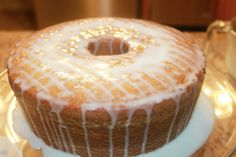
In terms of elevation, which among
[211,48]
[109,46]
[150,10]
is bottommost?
[150,10]

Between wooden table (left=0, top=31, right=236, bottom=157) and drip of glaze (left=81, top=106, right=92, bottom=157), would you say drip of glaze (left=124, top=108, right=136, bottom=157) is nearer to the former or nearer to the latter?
drip of glaze (left=81, top=106, right=92, bottom=157)

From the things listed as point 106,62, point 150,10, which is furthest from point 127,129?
point 150,10

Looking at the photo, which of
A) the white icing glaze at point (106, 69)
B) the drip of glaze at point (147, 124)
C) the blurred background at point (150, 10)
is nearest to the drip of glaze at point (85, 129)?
the white icing glaze at point (106, 69)

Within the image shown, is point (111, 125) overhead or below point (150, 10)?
overhead

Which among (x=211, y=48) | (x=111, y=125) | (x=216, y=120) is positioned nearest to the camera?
(x=111, y=125)

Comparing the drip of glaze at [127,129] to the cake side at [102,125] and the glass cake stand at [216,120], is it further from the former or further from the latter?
the glass cake stand at [216,120]

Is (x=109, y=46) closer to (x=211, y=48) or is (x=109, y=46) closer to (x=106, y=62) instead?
(x=106, y=62)

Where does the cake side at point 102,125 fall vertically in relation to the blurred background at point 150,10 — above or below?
above

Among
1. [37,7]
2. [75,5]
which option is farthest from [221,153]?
[37,7]
